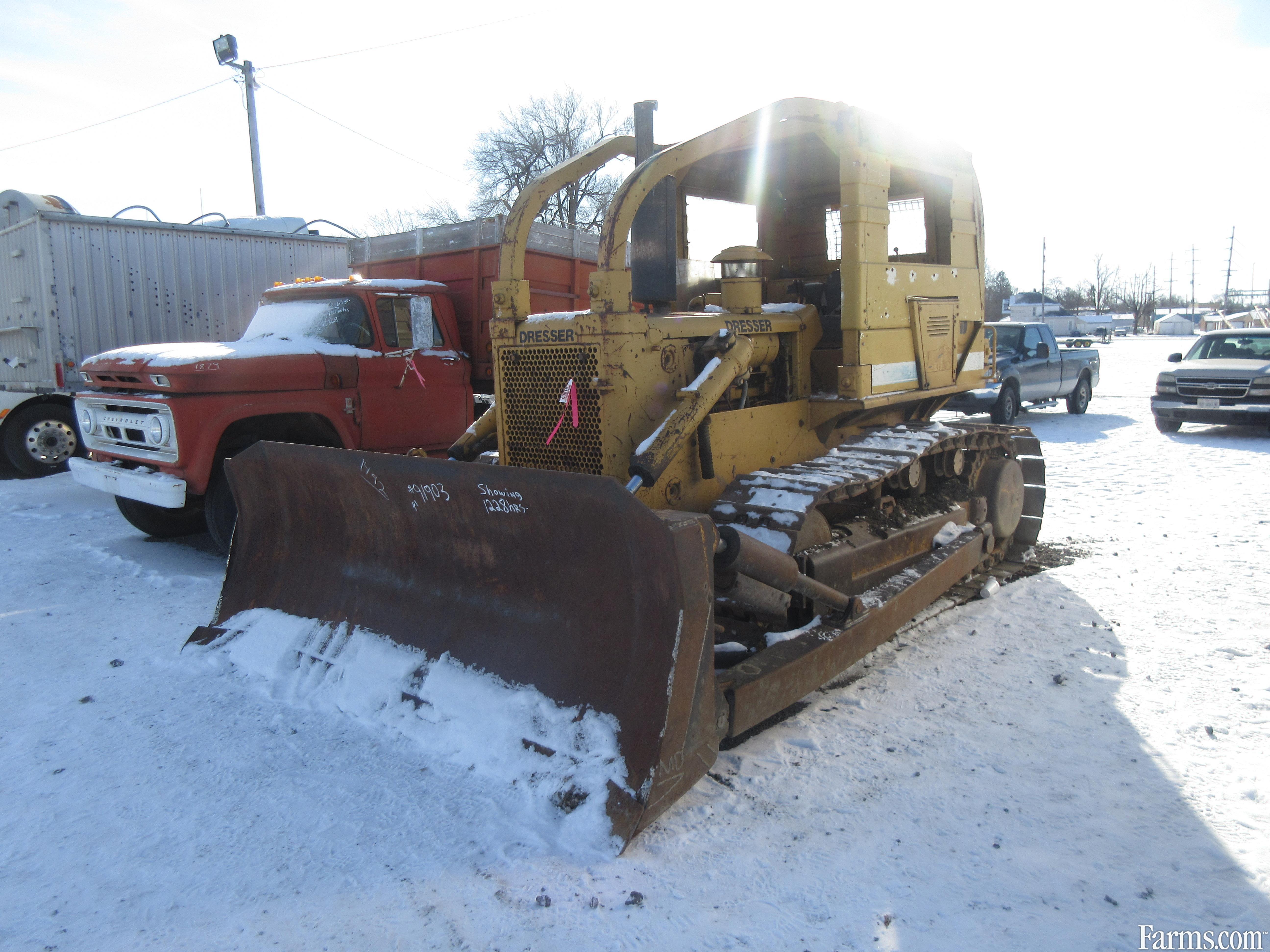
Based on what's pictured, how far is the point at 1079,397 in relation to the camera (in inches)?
647

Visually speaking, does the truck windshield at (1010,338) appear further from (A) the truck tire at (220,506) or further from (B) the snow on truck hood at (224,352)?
(A) the truck tire at (220,506)

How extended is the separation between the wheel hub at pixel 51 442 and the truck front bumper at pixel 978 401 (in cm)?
1281

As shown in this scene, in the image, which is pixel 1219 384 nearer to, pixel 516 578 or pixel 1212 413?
pixel 1212 413

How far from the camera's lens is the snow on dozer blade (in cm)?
304

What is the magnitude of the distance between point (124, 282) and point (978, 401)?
41.2 feet

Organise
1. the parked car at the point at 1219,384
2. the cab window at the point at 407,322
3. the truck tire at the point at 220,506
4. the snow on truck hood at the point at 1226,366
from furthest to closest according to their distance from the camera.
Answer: the snow on truck hood at the point at 1226,366 < the parked car at the point at 1219,384 < the cab window at the point at 407,322 < the truck tire at the point at 220,506

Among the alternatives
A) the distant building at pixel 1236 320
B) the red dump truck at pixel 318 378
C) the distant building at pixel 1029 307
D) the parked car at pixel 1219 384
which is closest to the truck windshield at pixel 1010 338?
the parked car at pixel 1219 384

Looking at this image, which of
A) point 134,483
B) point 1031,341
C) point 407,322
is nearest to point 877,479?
point 407,322

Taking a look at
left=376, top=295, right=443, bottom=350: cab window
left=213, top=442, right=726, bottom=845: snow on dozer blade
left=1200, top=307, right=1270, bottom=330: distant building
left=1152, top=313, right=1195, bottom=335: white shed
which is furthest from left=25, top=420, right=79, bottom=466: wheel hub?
→ left=1152, top=313, right=1195, bottom=335: white shed

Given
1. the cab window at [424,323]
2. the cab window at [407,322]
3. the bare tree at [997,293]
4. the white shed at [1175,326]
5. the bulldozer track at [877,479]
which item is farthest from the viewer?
the white shed at [1175,326]

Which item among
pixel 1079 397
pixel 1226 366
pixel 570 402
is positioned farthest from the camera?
pixel 1079 397

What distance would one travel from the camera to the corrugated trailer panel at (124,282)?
9820mm

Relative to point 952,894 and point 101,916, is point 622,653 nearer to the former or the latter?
point 952,894

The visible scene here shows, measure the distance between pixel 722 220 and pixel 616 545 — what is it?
3606mm
